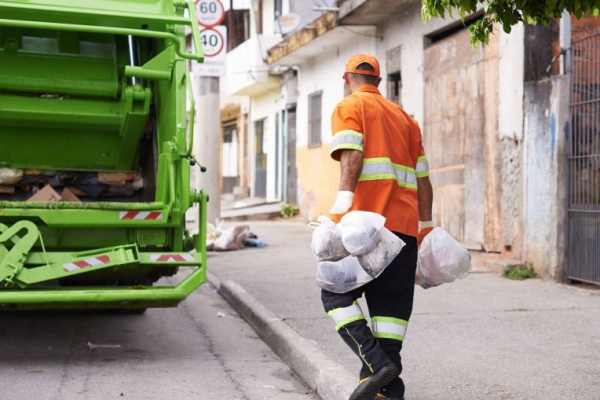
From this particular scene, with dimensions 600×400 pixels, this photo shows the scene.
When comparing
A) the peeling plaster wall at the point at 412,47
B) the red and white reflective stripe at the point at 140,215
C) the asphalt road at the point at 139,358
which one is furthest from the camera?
the peeling plaster wall at the point at 412,47

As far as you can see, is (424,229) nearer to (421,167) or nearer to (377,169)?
(421,167)

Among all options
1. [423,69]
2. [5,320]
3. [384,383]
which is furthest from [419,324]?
[423,69]

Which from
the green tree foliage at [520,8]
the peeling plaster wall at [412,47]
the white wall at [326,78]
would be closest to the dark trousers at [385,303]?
the green tree foliage at [520,8]

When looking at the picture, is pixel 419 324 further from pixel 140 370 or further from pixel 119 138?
pixel 119 138

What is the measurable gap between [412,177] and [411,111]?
8.57 meters

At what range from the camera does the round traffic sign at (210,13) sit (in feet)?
42.1

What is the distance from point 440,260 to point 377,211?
48 cm

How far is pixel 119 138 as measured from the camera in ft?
24.7

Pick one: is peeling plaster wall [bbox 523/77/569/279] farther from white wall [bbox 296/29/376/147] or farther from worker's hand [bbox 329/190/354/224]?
white wall [bbox 296/29/376/147]

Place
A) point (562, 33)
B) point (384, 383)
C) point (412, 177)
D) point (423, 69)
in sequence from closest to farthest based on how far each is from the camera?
point (384, 383), point (412, 177), point (562, 33), point (423, 69)

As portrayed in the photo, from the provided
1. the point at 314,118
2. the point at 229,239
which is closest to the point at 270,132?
the point at 314,118

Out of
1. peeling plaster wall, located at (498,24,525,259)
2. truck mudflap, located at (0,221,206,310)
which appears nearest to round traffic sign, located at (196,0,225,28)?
peeling plaster wall, located at (498,24,525,259)

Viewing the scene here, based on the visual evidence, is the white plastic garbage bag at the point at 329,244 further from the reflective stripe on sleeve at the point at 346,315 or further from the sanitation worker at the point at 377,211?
the reflective stripe on sleeve at the point at 346,315

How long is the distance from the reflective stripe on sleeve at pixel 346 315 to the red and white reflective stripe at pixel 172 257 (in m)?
1.96
